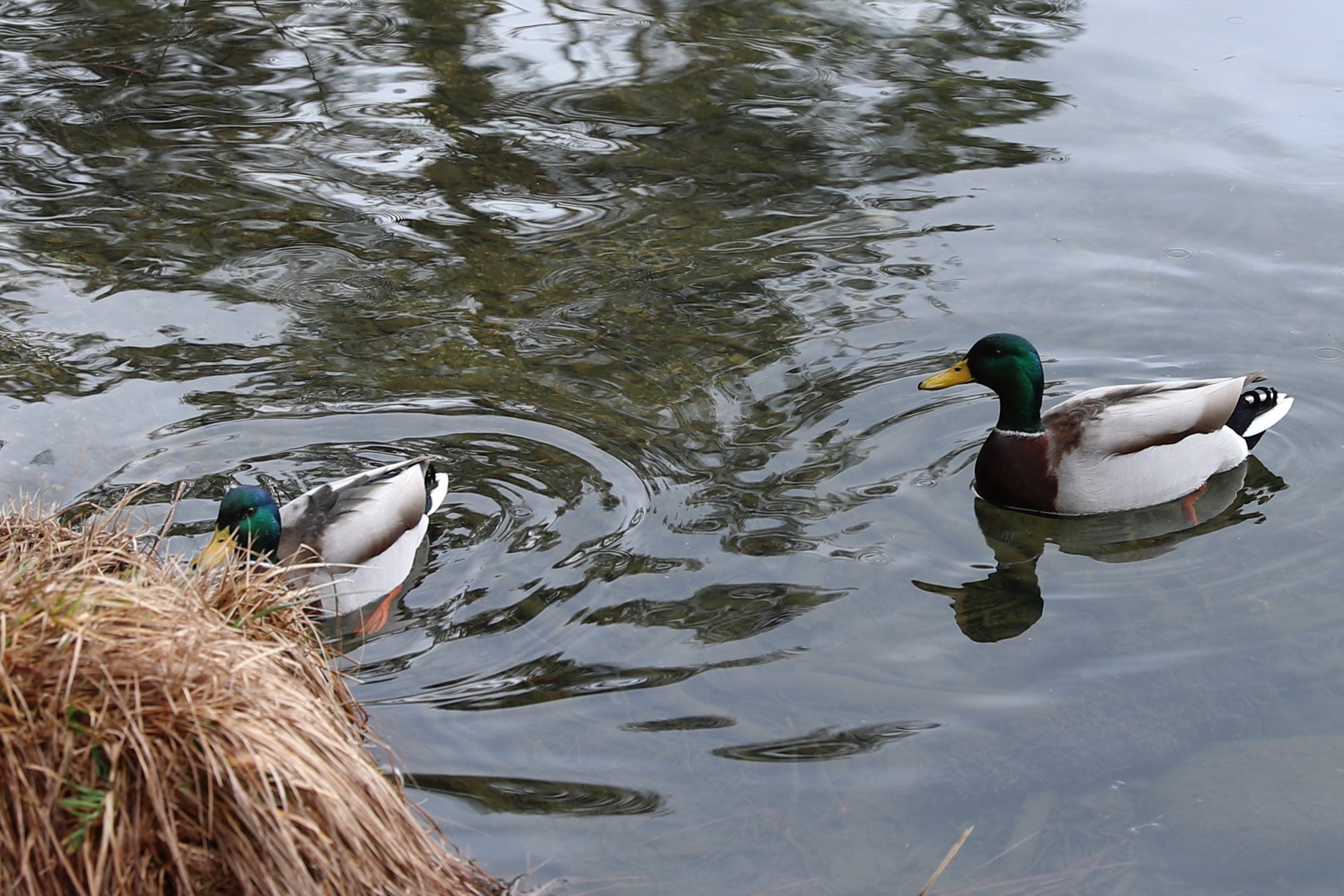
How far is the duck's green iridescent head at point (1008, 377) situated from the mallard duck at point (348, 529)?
2388 mm

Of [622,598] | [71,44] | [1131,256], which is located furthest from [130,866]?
[71,44]

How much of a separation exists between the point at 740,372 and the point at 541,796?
297 centimetres

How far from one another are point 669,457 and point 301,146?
427cm

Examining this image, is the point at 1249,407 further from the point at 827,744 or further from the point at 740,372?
the point at 827,744

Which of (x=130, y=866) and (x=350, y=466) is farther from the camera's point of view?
(x=350, y=466)

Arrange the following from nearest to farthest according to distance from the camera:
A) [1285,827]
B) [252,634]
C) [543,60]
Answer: [252,634] → [1285,827] → [543,60]

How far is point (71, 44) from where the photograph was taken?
10.5m

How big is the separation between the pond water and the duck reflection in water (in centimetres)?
2

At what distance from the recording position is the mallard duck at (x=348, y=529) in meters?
5.16

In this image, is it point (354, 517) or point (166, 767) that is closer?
point (166, 767)

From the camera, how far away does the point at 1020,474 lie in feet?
20.1

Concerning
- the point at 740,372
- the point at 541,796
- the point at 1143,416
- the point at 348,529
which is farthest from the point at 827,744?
the point at 740,372

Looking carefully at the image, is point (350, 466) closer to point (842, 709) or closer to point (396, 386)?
point (396, 386)

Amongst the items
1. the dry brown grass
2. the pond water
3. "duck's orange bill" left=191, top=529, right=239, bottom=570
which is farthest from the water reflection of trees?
the dry brown grass
